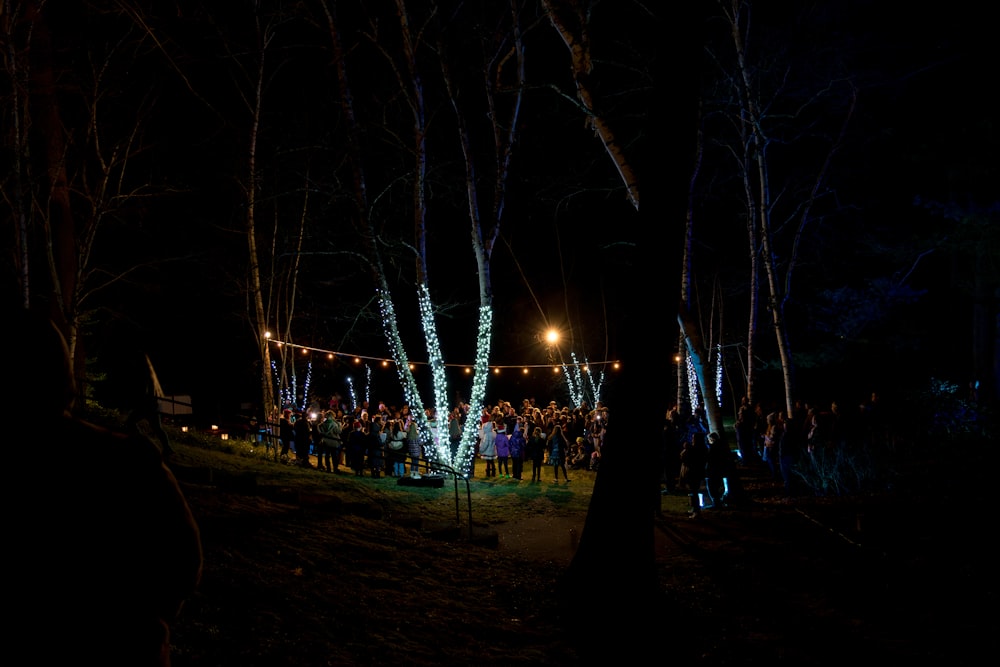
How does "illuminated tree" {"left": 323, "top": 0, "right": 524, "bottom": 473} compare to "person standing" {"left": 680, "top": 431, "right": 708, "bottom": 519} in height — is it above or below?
above

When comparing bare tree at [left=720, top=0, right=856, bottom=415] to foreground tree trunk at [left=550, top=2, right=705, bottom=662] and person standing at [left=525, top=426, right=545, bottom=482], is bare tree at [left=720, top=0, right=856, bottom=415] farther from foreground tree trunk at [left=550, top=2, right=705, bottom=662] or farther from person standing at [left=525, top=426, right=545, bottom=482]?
foreground tree trunk at [left=550, top=2, right=705, bottom=662]

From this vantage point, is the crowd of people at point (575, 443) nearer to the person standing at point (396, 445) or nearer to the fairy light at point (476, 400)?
the person standing at point (396, 445)

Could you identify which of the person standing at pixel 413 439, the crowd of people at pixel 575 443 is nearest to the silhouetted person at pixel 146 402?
the crowd of people at pixel 575 443

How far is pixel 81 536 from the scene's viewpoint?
5.65ft

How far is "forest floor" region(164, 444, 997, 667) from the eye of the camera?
4934 mm

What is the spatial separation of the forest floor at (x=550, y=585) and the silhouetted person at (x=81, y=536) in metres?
2.90

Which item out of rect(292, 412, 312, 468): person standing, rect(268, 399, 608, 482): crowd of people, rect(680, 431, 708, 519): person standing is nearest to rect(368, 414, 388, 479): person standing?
rect(268, 399, 608, 482): crowd of people

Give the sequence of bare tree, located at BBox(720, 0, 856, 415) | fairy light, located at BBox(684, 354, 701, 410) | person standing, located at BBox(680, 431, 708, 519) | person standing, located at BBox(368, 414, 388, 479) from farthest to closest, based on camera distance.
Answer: fairy light, located at BBox(684, 354, 701, 410) < person standing, located at BBox(368, 414, 388, 479) < bare tree, located at BBox(720, 0, 856, 415) < person standing, located at BBox(680, 431, 708, 519)

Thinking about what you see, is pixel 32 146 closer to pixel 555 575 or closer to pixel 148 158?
pixel 148 158

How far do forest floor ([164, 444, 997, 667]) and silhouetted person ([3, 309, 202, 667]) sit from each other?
2901 mm

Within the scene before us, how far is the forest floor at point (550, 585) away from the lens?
493cm

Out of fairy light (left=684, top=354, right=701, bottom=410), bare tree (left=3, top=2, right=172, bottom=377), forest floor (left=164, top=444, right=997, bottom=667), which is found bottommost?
forest floor (left=164, top=444, right=997, bottom=667)

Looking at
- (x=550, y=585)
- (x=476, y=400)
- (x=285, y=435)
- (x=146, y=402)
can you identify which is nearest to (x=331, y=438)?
(x=285, y=435)

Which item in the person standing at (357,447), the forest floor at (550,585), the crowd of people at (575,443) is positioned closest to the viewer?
the forest floor at (550,585)
